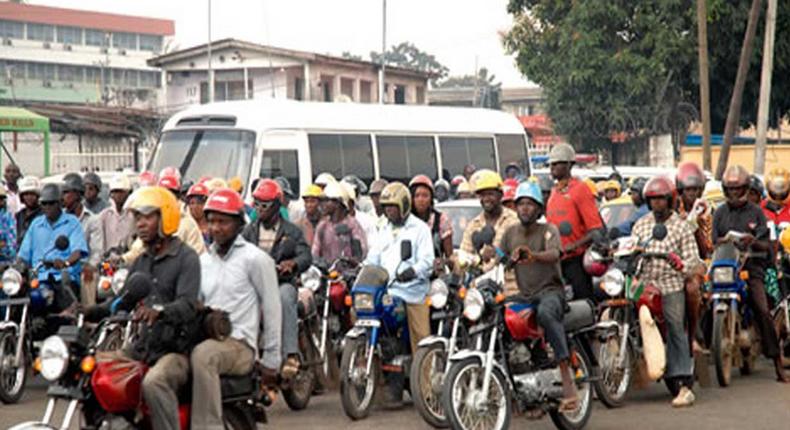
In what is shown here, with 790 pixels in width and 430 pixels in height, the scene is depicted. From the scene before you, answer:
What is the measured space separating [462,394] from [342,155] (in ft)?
38.3

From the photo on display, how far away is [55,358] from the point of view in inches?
233

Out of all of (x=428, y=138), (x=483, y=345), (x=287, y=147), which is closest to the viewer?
(x=483, y=345)

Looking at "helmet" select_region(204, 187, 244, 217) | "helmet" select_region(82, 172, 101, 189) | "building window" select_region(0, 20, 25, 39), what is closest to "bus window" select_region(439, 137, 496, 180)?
"helmet" select_region(82, 172, 101, 189)

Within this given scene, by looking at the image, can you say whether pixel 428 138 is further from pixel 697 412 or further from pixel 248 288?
pixel 248 288

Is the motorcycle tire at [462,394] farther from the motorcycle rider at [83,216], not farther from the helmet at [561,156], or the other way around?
the motorcycle rider at [83,216]

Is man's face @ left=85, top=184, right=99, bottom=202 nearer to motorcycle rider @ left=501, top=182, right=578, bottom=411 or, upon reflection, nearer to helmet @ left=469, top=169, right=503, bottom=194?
helmet @ left=469, top=169, right=503, bottom=194

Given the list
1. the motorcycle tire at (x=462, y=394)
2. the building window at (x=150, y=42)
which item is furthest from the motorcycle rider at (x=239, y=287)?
the building window at (x=150, y=42)

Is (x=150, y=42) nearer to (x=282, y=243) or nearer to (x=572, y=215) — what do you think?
(x=572, y=215)

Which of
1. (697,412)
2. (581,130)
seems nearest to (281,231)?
(697,412)

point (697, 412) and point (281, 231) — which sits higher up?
point (281, 231)

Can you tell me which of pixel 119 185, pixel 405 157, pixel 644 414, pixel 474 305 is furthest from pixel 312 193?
pixel 405 157

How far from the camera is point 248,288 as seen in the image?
684 cm

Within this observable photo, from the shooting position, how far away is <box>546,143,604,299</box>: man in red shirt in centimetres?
1066

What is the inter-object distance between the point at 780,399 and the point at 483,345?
10.6ft
